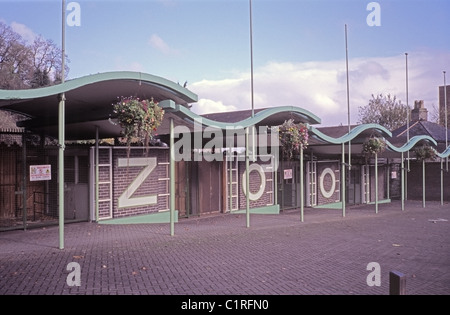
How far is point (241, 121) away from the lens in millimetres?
12406

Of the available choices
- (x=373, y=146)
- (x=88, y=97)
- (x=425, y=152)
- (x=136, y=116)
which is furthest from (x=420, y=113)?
(x=136, y=116)

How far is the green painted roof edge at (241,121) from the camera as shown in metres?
10.3

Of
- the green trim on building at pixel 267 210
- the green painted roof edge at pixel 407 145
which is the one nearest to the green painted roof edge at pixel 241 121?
the green trim on building at pixel 267 210

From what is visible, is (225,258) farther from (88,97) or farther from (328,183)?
(328,183)

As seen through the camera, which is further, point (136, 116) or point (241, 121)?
point (241, 121)

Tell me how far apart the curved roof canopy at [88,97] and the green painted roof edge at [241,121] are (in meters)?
0.47

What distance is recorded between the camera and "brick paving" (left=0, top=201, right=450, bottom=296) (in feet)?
20.9

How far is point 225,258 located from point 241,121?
4.98m

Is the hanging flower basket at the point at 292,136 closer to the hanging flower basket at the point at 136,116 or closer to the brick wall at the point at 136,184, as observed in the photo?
the brick wall at the point at 136,184

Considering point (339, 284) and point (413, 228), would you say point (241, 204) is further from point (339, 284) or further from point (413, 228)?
point (339, 284)

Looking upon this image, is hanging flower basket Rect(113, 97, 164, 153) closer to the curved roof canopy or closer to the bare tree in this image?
the curved roof canopy

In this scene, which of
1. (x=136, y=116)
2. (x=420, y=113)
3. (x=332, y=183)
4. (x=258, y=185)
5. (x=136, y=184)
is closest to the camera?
(x=136, y=116)

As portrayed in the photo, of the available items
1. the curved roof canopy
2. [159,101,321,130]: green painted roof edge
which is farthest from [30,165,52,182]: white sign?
[159,101,321,130]: green painted roof edge
